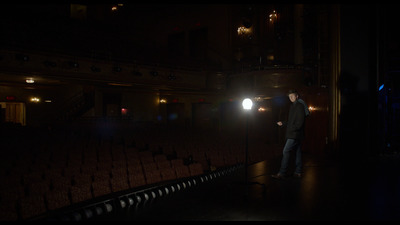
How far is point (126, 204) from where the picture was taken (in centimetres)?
237

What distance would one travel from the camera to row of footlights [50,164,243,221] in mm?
2135

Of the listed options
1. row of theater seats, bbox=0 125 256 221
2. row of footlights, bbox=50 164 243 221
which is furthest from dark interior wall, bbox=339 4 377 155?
row of footlights, bbox=50 164 243 221

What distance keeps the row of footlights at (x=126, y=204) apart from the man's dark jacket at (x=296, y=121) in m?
1.38

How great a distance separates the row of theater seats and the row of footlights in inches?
12.7

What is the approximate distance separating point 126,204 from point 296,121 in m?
2.09

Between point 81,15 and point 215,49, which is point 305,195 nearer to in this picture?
point 215,49

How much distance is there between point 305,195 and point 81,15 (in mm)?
17246

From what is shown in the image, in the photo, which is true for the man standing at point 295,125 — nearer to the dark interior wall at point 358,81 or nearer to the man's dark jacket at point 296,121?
the man's dark jacket at point 296,121

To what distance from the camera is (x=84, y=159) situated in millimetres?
4395

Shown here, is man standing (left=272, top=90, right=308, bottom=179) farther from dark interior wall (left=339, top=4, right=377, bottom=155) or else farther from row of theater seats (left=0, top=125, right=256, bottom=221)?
dark interior wall (left=339, top=4, right=377, bottom=155)

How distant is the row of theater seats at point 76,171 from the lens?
266 centimetres

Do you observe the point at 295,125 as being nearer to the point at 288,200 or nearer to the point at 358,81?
the point at 288,200

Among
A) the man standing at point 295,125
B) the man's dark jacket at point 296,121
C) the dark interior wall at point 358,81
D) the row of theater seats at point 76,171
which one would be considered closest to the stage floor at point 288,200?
the man standing at point 295,125

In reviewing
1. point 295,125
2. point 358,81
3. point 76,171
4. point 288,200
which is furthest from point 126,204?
point 358,81
